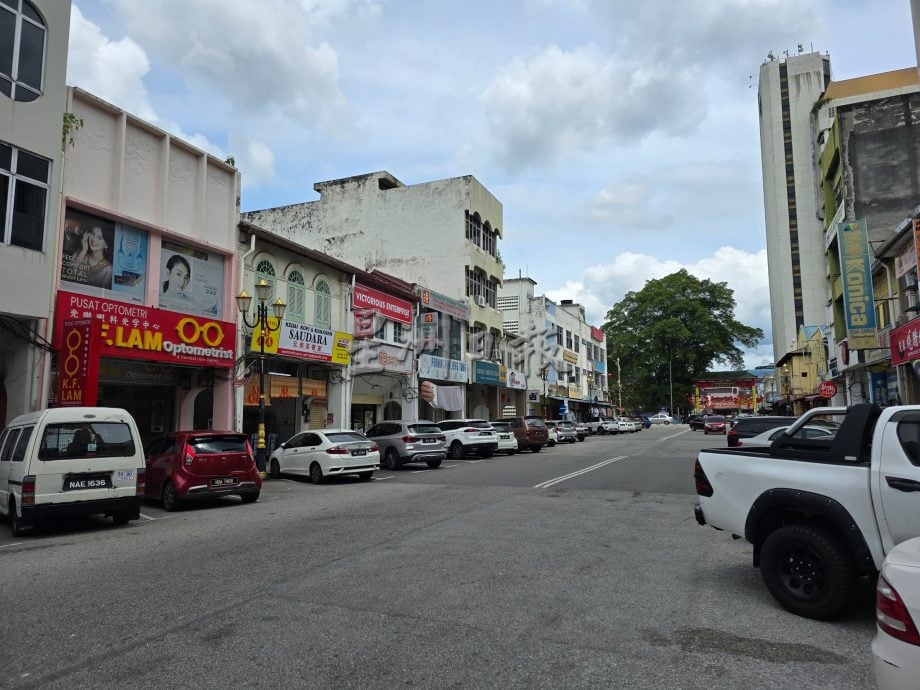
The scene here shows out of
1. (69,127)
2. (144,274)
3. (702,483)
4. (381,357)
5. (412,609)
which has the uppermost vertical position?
(69,127)

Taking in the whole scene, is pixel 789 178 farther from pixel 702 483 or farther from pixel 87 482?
pixel 87 482

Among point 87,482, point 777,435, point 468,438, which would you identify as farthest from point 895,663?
point 468,438

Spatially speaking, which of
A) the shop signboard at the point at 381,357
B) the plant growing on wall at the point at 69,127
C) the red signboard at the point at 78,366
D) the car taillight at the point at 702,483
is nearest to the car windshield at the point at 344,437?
the red signboard at the point at 78,366

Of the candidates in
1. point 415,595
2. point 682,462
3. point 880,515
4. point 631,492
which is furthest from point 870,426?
point 682,462

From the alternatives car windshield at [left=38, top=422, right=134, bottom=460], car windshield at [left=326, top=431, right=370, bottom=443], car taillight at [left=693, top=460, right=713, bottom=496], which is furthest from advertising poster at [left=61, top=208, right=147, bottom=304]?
car taillight at [left=693, top=460, right=713, bottom=496]

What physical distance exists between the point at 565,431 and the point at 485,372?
5918mm

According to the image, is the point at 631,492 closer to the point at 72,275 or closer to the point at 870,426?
the point at 870,426

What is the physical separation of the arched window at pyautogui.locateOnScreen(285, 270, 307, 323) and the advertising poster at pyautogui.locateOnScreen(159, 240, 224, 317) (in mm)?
3121

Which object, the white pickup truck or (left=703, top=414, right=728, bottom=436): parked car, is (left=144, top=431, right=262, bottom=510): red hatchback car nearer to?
the white pickup truck

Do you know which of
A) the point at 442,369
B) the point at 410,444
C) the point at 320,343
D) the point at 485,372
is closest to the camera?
the point at 410,444

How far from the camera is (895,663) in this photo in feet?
8.84

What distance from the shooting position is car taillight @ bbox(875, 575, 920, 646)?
269cm

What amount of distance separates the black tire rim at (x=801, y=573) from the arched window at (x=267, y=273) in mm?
18626

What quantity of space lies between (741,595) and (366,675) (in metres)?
3.66
